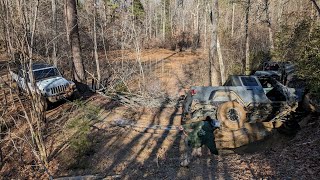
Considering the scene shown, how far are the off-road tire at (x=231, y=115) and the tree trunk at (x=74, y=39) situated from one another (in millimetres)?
7953

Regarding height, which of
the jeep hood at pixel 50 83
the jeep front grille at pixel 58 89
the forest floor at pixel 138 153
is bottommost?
the forest floor at pixel 138 153

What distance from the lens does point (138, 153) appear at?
848 cm

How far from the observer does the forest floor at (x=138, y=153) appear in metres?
6.58

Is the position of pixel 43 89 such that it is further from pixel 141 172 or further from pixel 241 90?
pixel 241 90

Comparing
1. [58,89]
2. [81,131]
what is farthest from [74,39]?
[81,131]

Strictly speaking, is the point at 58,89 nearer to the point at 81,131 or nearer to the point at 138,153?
the point at 81,131

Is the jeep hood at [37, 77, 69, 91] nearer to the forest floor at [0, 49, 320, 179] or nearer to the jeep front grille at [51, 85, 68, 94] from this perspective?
the jeep front grille at [51, 85, 68, 94]

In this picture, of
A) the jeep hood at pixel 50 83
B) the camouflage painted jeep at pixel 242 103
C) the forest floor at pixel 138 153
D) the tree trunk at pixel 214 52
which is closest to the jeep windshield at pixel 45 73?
the jeep hood at pixel 50 83

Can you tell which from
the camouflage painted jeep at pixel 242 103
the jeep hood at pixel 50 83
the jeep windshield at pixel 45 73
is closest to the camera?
the camouflage painted jeep at pixel 242 103

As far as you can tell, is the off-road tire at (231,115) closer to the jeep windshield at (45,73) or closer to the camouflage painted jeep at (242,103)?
the camouflage painted jeep at (242,103)

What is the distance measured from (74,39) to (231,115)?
8.83 m

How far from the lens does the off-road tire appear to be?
356 inches

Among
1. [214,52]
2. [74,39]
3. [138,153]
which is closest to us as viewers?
[138,153]

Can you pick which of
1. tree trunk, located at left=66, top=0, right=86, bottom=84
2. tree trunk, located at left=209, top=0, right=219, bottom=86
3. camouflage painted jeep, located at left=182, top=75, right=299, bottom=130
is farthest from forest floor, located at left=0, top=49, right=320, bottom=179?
tree trunk, located at left=209, top=0, right=219, bottom=86
